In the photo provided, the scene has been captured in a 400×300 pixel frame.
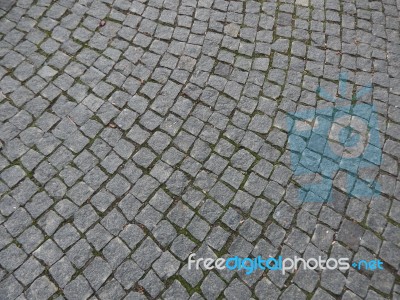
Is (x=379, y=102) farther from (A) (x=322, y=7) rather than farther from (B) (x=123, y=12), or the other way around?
(B) (x=123, y=12)

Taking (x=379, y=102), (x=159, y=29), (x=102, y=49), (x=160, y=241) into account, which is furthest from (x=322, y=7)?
(x=160, y=241)

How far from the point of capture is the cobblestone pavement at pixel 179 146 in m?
3.45

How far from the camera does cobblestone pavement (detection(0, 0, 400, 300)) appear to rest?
3.45 meters

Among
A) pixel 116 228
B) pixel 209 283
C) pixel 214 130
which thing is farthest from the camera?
pixel 214 130

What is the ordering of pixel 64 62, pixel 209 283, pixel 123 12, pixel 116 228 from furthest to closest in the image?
pixel 123 12, pixel 64 62, pixel 116 228, pixel 209 283

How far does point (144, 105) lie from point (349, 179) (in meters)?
2.27

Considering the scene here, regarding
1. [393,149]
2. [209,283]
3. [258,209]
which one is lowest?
[209,283]

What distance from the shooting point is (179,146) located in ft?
13.4

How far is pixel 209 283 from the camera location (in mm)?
3400

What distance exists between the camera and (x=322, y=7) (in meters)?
5.10

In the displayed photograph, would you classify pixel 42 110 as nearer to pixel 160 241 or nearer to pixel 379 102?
pixel 160 241

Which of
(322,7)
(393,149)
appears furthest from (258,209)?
(322,7)

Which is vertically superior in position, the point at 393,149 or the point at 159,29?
the point at 159,29

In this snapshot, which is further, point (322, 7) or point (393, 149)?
point (322, 7)
